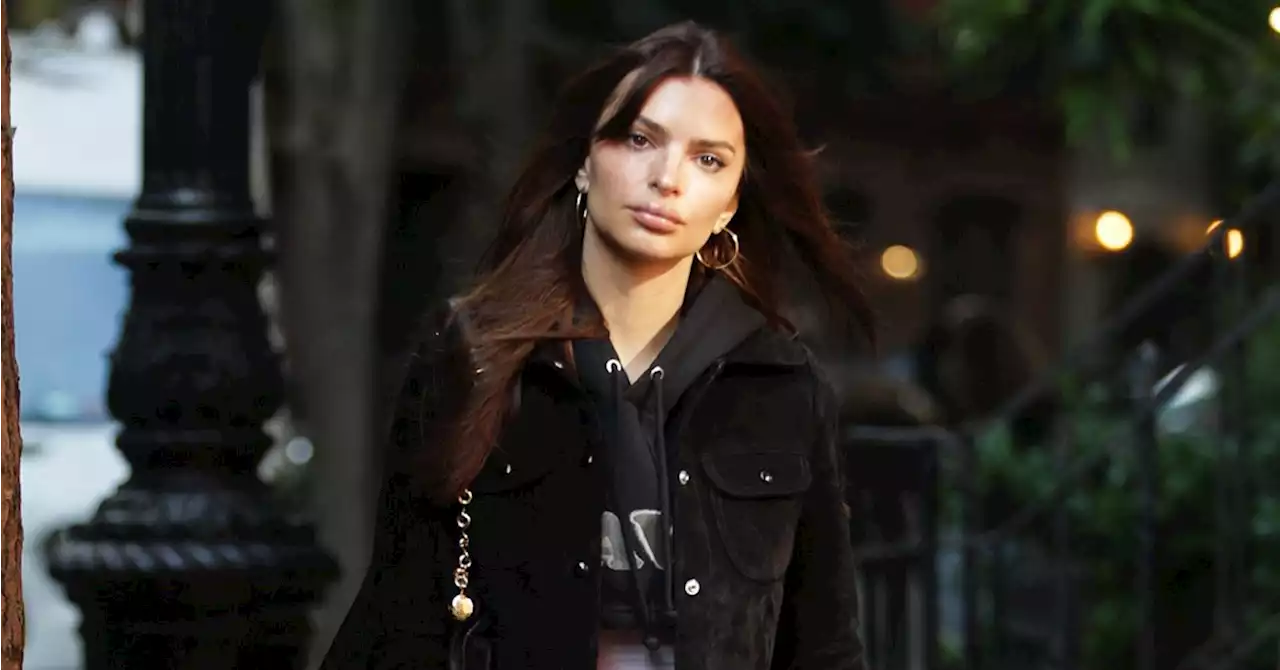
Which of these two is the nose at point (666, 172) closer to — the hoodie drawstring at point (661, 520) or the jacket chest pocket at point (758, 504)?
the hoodie drawstring at point (661, 520)

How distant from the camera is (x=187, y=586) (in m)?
4.19

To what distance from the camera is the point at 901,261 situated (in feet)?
69.1

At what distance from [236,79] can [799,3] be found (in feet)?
24.3

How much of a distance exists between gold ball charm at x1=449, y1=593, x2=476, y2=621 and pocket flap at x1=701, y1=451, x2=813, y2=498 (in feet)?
1.27

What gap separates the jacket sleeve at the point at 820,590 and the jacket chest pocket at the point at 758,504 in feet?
0.15

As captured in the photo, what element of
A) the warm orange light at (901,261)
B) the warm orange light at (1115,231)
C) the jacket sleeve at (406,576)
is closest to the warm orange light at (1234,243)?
the jacket sleeve at (406,576)

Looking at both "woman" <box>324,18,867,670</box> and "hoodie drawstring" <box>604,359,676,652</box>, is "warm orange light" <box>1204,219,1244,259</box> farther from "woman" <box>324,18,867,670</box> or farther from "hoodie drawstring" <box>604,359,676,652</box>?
"hoodie drawstring" <box>604,359,676,652</box>

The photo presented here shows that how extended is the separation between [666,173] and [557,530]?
1.75 ft

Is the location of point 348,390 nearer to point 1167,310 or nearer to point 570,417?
point 1167,310

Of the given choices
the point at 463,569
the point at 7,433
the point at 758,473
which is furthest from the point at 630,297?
the point at 7,433

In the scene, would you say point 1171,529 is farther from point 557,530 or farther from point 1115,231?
point 1115,231

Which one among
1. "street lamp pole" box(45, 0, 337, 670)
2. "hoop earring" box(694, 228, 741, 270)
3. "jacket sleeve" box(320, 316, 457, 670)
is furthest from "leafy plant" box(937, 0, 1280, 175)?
"jacket sleeve" box(320, 316, 457, 670)

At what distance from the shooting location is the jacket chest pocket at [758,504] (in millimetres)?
3115

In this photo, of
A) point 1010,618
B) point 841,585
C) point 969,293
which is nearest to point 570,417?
point 841,585
